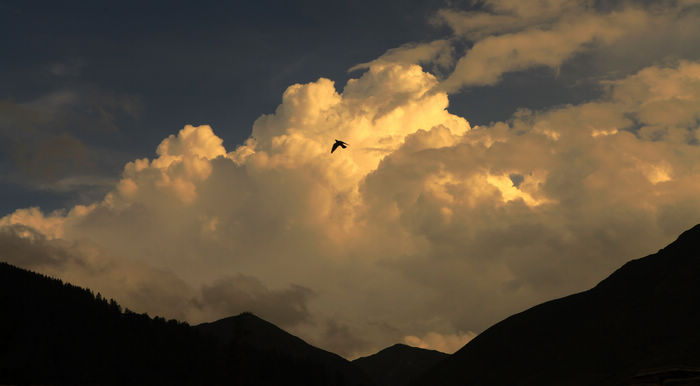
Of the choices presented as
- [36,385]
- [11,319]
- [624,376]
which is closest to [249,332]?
[11,319]

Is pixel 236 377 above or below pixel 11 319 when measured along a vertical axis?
below

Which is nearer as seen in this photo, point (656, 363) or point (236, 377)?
point (236, 377)

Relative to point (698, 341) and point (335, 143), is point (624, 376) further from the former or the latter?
point (335, 143)

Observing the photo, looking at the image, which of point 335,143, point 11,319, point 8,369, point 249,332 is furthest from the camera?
point 8,369

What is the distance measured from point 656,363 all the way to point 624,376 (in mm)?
10606

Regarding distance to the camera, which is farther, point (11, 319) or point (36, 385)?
point (36, 385)

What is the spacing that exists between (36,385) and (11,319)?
357 feet

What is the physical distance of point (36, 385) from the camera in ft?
628

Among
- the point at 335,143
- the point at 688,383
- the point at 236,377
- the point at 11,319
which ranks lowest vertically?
the point at 688,383

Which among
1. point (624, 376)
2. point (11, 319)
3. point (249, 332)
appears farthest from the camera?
point (624, 376)

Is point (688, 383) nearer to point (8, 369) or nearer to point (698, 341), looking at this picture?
point (698, 341)

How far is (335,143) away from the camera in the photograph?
2751 inches

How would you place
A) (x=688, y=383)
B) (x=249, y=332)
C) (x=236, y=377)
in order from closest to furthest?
(x=688, y=383)
(x=249, y=332)
(x=236, y=377)

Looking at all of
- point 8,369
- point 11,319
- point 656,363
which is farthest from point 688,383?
point 8,369
